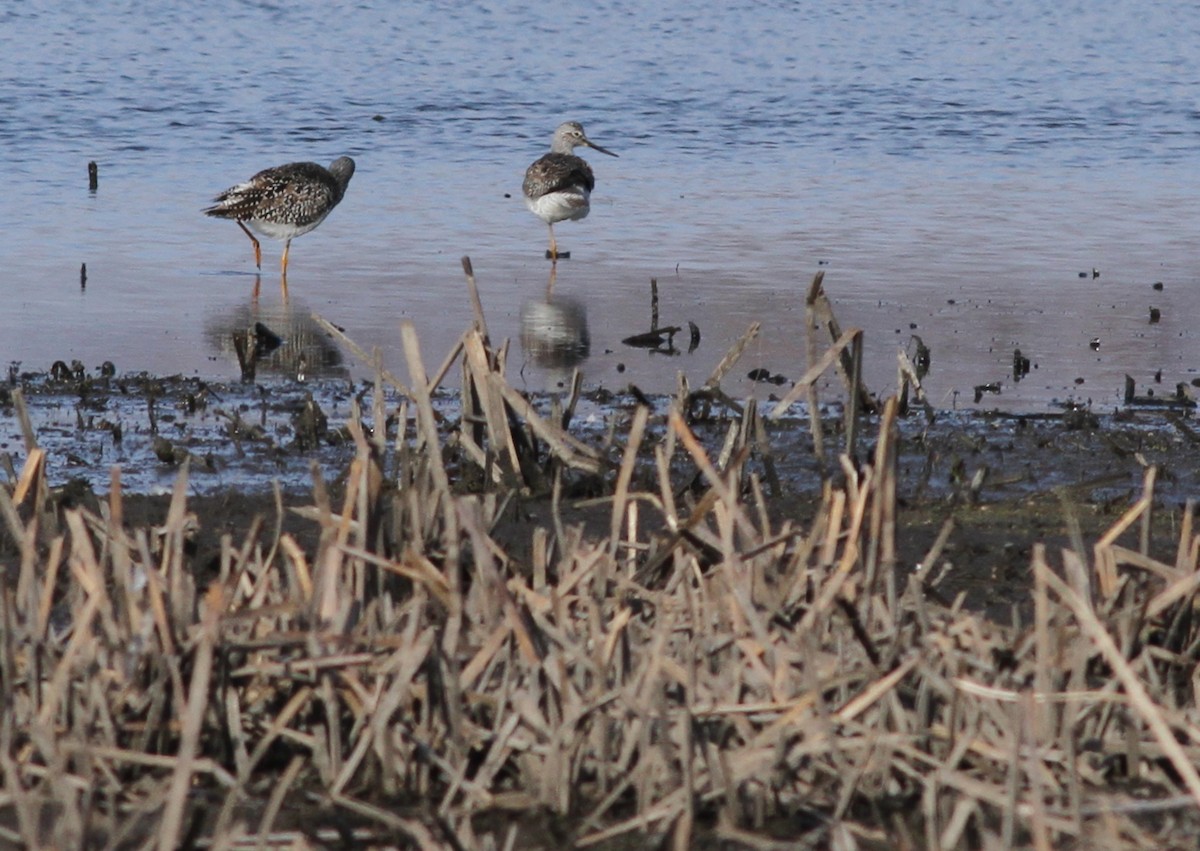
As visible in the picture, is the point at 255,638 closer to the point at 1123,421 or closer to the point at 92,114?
the point at 1123,421

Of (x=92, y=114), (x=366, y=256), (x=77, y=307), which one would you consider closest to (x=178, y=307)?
(x=77, y=307)

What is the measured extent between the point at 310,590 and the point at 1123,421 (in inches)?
220

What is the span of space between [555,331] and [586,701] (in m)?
8.11

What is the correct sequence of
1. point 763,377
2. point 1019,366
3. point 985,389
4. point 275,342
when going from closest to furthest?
point 985,389, point 763,377, point 1019,366, point 275,342

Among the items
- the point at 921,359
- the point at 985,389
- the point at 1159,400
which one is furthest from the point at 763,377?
the point at 1159,400

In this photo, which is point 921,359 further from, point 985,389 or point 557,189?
point 557,189

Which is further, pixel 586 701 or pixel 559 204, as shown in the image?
pixel 559 204

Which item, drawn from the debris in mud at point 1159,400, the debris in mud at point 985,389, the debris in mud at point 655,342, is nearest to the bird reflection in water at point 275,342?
the debris in mud at point 655,342

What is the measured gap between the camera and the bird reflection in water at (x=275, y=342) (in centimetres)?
1116

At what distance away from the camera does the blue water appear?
1269 centimetres

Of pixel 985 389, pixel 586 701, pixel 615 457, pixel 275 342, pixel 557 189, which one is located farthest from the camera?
pixel 557 189

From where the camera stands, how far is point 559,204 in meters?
16.1

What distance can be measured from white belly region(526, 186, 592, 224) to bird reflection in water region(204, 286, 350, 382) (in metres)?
2.93

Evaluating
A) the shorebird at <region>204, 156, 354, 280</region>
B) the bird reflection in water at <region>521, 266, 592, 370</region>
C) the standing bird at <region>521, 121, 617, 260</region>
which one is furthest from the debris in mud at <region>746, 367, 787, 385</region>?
the shorebird at <region>204, 156, 354, 280</region>
